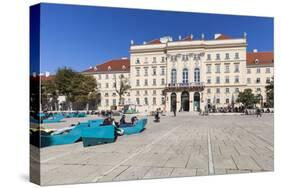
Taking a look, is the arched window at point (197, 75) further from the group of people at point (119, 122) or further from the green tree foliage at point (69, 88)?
the green tree foliage at point (69, 88)

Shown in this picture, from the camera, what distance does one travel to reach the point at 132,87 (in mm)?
8391

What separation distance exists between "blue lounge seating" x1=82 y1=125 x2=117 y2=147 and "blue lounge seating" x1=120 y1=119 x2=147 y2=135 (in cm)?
29

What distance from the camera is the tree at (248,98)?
29.5 feet

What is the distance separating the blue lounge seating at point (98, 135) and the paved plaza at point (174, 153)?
140 millimetres

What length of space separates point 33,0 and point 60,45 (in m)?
0.86

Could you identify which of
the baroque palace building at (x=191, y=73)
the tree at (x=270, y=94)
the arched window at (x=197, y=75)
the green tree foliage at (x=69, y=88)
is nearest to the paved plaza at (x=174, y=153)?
the tree at (x=270, y=94)

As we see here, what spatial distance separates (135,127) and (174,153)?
41.0 inches

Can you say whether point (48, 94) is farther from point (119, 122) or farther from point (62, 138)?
point (119, 122)

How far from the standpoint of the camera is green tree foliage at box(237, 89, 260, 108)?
8.99 meters

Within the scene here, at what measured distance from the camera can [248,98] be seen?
9227 mm

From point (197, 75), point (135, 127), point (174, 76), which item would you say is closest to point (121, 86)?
point (135, 127)

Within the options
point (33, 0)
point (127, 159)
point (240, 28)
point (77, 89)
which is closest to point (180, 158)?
→ point (127, 159)

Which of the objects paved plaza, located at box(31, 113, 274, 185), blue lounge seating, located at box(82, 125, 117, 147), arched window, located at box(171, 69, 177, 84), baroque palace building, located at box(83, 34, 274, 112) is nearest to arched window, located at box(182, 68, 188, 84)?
baroque palace building, located at box(83, 34, 274, 112)

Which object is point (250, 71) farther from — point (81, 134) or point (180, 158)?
point (81, 134)
